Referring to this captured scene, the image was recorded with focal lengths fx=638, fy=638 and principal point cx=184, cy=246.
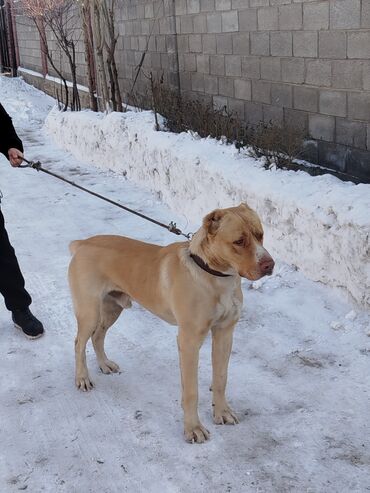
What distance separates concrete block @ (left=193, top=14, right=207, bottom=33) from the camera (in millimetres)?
8312

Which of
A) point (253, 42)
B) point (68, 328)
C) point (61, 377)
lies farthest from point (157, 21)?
point (61, 377)

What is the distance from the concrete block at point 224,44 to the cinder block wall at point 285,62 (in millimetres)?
12

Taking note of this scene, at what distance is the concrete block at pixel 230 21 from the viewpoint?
7.52 meters

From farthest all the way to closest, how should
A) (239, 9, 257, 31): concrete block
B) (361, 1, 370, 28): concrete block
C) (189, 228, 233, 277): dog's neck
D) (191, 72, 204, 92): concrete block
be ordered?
(191, 72, 204, 92): concrete block
(239, 9, 257, 31): concrete block
(361, 1, 370, 28): concrete block
(189, 228, 233, 277): dog's neck

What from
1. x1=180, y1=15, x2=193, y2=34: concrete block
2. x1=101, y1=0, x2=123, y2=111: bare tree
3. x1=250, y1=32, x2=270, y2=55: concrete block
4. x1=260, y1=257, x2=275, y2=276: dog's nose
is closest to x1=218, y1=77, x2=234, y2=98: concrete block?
x1=250, y1=32, x2=270, y2=55: concrete block

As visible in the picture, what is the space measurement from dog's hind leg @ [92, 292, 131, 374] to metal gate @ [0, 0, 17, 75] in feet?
67.0

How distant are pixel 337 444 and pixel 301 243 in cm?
221

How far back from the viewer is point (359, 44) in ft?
18.0

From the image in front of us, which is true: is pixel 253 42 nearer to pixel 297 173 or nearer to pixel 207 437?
pixel 297 173

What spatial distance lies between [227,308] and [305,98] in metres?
3.82

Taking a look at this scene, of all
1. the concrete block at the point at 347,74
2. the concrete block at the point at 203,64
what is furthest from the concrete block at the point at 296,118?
the concrete block at the point at 203,64

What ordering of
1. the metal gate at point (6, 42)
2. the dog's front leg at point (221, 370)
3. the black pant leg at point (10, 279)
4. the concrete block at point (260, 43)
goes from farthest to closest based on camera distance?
the metal gate at point (6, 42) → the concrete block at point (260, 43) → the black pant leg at point (10, 279) → the dog's front leg at point (221, 370)

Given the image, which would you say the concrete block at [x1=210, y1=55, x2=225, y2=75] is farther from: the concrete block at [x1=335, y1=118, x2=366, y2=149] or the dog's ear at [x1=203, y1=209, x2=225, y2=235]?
the dog's ear at [x1=203, y1=209, x2=225, y2=235]

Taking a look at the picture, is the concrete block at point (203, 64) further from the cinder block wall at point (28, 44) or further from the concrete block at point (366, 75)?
the cinder block wall at point (28, 44)
